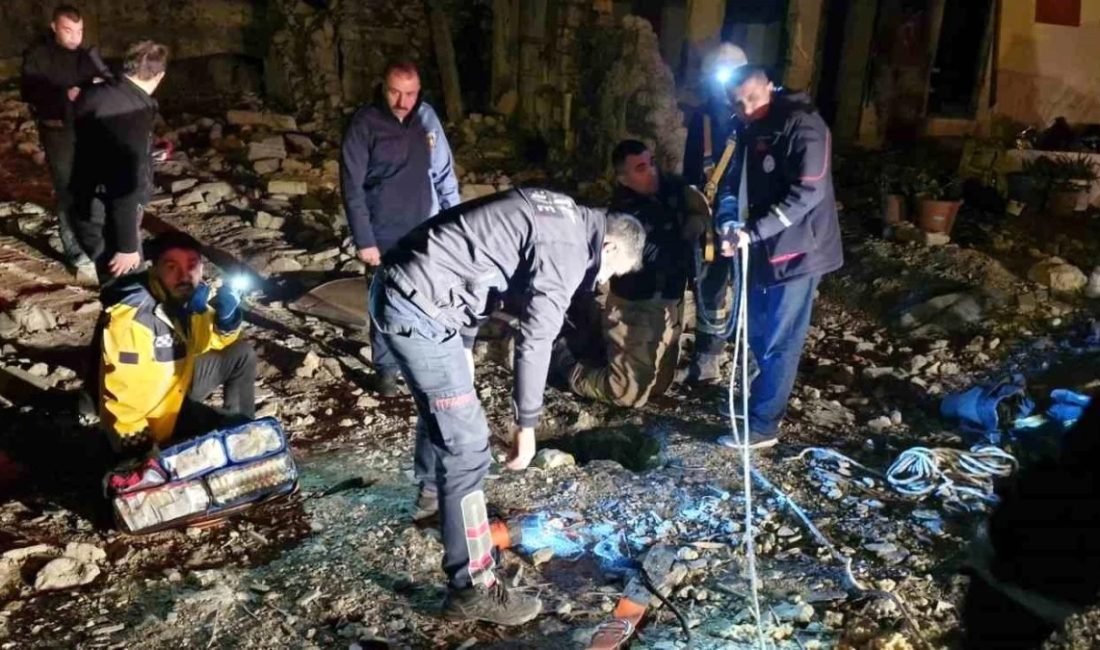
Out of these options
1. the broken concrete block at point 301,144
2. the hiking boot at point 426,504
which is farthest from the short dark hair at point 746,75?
the broken concrete block at point 301,144

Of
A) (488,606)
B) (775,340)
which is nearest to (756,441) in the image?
Answer: (775,340)

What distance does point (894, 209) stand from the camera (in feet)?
27.2

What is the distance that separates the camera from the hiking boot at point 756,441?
4898 mm

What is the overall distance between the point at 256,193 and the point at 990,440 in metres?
7.43

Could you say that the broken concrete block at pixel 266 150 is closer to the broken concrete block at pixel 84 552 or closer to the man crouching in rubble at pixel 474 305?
the broken concrete block at pixel 84 552

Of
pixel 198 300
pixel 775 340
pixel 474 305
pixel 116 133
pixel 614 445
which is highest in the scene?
pixel 116 133

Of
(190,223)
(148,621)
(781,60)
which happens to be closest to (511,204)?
(148,621)

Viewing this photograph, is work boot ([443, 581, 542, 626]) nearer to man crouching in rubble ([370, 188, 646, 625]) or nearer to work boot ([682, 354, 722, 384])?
man crouching in rubble ([370, 188, 646, 625])

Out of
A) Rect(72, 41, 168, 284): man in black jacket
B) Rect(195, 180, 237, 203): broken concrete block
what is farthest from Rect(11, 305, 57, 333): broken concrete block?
Rect(195, 180, 237, 203): broken concrete block

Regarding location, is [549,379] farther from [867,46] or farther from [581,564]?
[867,46]

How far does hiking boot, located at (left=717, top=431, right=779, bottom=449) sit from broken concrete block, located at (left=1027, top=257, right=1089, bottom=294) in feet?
12.2

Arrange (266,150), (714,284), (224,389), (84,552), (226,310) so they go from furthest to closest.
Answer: (266,150)
(714,284)
(224,389)
(226,310)
(84,552)

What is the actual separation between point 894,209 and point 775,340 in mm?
4179

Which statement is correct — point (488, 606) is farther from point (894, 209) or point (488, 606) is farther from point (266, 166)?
point (266, 166)
